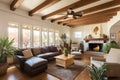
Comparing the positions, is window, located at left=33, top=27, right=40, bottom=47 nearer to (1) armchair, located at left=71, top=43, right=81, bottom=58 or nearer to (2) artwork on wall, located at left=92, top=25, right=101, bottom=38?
(1) armchair, located at left=71, top=43, right=81, bottom=58

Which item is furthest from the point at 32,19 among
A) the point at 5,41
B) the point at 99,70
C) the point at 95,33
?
the point at 95,33

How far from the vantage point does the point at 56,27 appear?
Result: 760 centimetres

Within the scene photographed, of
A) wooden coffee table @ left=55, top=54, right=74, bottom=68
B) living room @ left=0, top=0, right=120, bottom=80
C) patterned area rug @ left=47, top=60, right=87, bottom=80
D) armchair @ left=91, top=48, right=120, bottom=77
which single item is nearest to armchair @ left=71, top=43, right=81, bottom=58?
living room @ left=0, top=0, right=120, bottom=80

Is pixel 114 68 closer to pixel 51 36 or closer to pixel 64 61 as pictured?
pixel 64 61

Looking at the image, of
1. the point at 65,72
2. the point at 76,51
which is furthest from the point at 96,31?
the point at 65,72

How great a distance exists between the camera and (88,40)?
8117 millimetres

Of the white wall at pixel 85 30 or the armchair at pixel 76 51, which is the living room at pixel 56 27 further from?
the armchair at pixel 76 51

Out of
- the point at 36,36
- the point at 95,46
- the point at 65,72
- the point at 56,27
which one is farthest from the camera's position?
the point at 95,46

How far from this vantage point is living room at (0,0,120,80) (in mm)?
3424

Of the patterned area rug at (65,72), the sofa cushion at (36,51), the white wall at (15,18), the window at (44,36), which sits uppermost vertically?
the white wall at (15,18)

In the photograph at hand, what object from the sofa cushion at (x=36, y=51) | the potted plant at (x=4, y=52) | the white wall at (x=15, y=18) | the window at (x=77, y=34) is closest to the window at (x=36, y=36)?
the white wall at (x=15, y=18)

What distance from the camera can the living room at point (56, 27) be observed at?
11.2ft

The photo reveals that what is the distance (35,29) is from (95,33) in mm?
5338

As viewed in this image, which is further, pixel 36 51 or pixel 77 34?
pixel 77 34
